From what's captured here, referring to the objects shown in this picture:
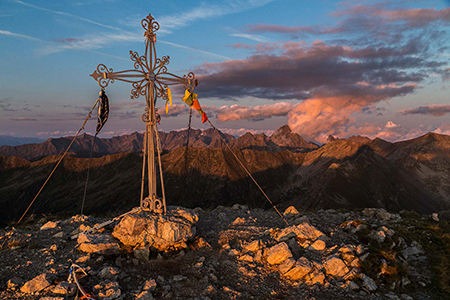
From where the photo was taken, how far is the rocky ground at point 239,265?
32.7 feet

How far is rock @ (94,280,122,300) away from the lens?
30.1 ft

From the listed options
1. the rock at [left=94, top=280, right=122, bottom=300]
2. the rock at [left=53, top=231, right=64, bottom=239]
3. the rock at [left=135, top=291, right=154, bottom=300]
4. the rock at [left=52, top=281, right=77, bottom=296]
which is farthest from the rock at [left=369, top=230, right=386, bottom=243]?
the rock at [left=53, top=231, right=64, bottom=239]

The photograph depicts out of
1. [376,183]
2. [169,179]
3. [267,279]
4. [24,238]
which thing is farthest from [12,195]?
[376,183]

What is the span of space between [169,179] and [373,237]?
169639 mm

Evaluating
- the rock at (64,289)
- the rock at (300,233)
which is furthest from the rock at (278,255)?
the rock at (64,289)

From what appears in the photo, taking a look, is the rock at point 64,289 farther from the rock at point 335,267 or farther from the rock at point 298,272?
the rock at point 335,267

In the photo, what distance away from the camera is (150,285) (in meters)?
9.95

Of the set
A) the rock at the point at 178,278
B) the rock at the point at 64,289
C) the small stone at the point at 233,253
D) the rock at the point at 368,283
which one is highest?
the rock at the point at 64,289

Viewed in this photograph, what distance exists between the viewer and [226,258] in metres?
12.4

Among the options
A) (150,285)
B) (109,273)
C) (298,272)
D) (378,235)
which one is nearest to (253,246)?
(298,272)

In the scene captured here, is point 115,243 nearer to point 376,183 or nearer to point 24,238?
point 24,238

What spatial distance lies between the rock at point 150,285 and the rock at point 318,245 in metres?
7.41

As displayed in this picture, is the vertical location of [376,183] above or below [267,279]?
Result: below

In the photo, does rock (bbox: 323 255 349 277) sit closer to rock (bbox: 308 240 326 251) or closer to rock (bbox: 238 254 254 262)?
rock (bbox: 308 240 326 251)
